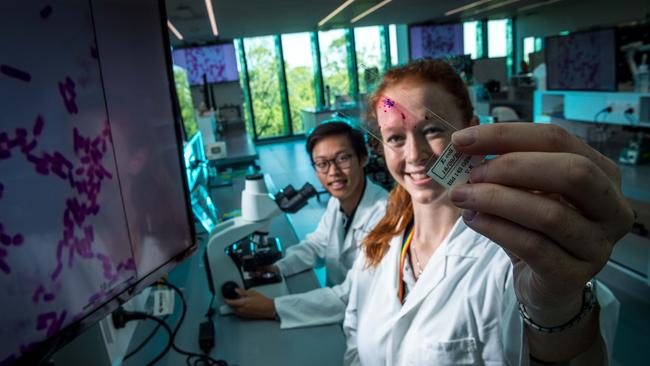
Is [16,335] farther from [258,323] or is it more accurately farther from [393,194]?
[393,194]

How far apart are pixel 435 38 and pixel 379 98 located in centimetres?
1055

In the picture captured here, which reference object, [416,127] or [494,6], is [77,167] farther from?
[494,6]

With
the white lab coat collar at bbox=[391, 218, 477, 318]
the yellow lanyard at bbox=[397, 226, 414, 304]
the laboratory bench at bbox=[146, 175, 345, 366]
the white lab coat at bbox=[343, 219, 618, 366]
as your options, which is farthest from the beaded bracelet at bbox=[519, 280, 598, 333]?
the laboratory bench at bbox=[146, 175, 345, 366]

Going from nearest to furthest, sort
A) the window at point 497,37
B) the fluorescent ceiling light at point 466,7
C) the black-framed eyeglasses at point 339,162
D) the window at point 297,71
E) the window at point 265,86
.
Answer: the black-framed eyeglasses at point 339,162 → the fluorescent ceiling light at point 466,7 → the window at point 265,86 → the window at point 297,71 → the window at point 497,37

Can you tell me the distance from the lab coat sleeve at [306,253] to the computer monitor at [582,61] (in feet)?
9.05

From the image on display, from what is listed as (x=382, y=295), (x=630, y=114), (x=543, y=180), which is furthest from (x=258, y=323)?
(x=630, y=114)

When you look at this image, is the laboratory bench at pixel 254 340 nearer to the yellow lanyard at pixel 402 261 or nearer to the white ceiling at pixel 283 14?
the yellow lanyard at pixel 402 261

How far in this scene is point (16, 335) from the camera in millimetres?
428

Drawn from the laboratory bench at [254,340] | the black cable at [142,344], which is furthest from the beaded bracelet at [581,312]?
the black cable at [142,344]

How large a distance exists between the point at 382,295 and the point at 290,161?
283 inches

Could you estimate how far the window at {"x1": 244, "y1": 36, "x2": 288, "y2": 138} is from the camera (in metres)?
10.3

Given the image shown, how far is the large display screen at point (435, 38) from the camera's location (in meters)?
10.3

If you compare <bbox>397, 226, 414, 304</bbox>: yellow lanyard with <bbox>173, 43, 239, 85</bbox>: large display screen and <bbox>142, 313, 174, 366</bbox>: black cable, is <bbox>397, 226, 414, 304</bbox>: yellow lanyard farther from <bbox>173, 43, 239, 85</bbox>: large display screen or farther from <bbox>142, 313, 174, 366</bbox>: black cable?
<bbox>173, 43, 239, 85</bbox>: large display screen

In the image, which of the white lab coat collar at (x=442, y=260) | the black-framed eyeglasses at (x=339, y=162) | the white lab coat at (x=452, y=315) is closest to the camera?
the white lab coat at (x=452, y=315)
